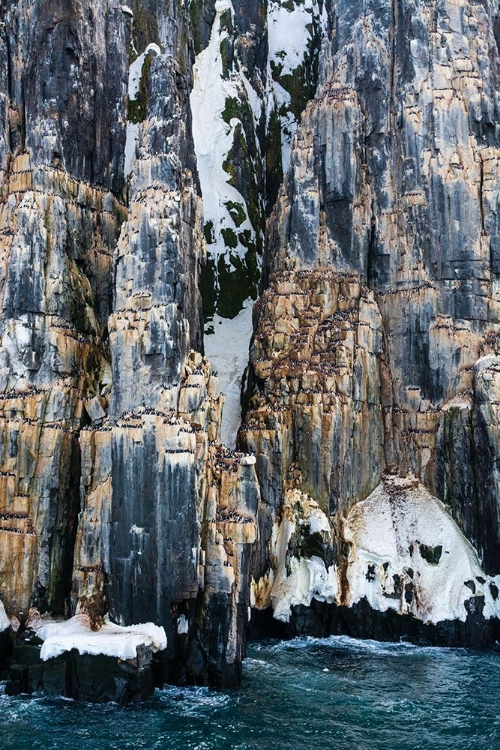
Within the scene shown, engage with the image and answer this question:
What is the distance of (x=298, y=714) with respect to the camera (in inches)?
1499

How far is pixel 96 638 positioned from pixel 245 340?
39577 millimetres

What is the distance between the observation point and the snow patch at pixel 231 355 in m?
69.3

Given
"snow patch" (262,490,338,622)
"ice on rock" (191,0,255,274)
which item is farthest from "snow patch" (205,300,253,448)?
"snow patch" (262,490,338,622)

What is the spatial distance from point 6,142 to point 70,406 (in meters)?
19.7

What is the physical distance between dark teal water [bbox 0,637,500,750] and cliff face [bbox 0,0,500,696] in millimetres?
3674

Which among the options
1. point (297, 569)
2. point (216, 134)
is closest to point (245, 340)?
point (216, 134)

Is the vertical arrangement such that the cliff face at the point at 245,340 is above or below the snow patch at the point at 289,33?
below

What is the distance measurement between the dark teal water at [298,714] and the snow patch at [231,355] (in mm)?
25900

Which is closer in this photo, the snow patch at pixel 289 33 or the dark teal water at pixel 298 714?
the dark teal water at pixel 298 714

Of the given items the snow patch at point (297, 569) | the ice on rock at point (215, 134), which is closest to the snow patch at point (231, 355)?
the ice on rock at point (215, 134)

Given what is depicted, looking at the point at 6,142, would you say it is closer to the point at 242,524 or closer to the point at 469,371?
the point at 242,524

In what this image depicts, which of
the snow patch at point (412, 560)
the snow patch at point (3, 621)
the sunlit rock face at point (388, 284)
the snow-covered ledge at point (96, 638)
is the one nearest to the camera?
the snow-covered ledge at point (96, 638)

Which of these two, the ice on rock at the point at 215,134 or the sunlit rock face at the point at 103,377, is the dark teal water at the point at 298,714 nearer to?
the sunlit rock face at the point at 103,377

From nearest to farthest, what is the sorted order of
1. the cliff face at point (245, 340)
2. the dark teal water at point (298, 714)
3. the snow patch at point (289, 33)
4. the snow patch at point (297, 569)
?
the dark teal water at point (298, 714), the cliff face at point (245, 340), the snow patch at point (297, 569), the snow patch at point (289, 33)
